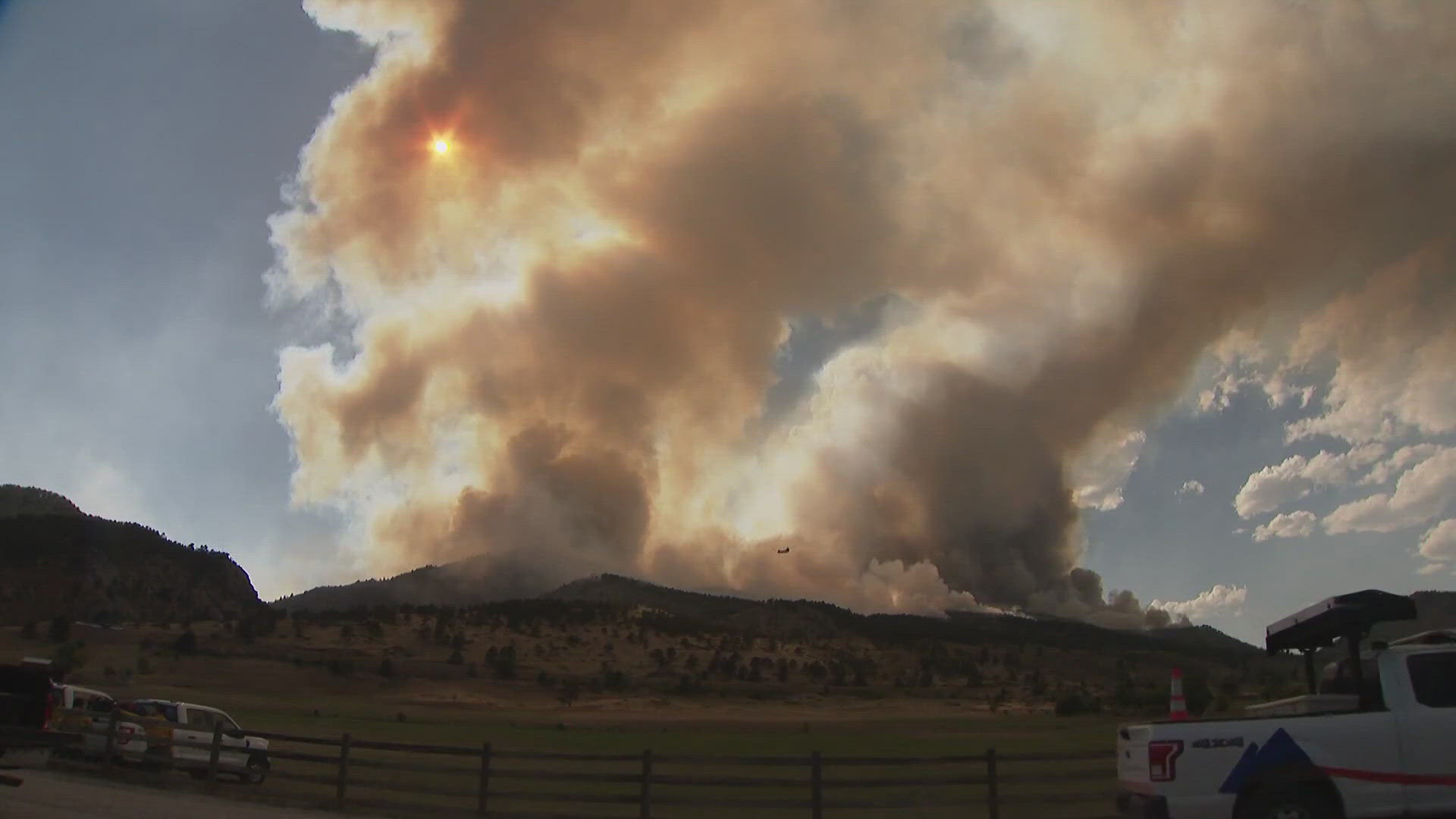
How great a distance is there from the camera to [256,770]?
24.0 meters

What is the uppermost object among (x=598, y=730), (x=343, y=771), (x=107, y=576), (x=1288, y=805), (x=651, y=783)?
(x=107, y=576)

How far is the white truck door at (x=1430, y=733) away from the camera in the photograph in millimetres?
12188

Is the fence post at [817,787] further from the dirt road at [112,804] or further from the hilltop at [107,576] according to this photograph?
the hilltop at [107,576]

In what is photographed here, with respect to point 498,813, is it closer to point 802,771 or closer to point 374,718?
point 802,771

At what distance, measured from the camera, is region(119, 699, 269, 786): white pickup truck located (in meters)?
25.1

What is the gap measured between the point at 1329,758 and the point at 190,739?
1039 inches

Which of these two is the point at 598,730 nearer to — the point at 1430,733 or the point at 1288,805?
the point at 1288,805

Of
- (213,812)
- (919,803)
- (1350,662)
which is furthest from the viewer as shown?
(919,803)

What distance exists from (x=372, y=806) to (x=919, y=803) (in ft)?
42.3

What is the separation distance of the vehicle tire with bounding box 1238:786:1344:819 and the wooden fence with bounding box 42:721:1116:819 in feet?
15.9

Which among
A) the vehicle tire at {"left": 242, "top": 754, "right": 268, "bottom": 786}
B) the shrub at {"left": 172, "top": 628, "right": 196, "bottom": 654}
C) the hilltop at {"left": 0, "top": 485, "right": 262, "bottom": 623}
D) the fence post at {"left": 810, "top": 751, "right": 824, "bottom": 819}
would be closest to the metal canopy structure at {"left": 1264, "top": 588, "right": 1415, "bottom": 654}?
the fence post at {"left": 810, "top": 751, "right": 824, "bottom": 819}

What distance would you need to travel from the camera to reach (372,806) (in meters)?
21.1

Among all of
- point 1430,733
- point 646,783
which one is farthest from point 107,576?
point 1430,733

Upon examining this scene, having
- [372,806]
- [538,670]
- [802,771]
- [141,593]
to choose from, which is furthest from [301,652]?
[372,806]
